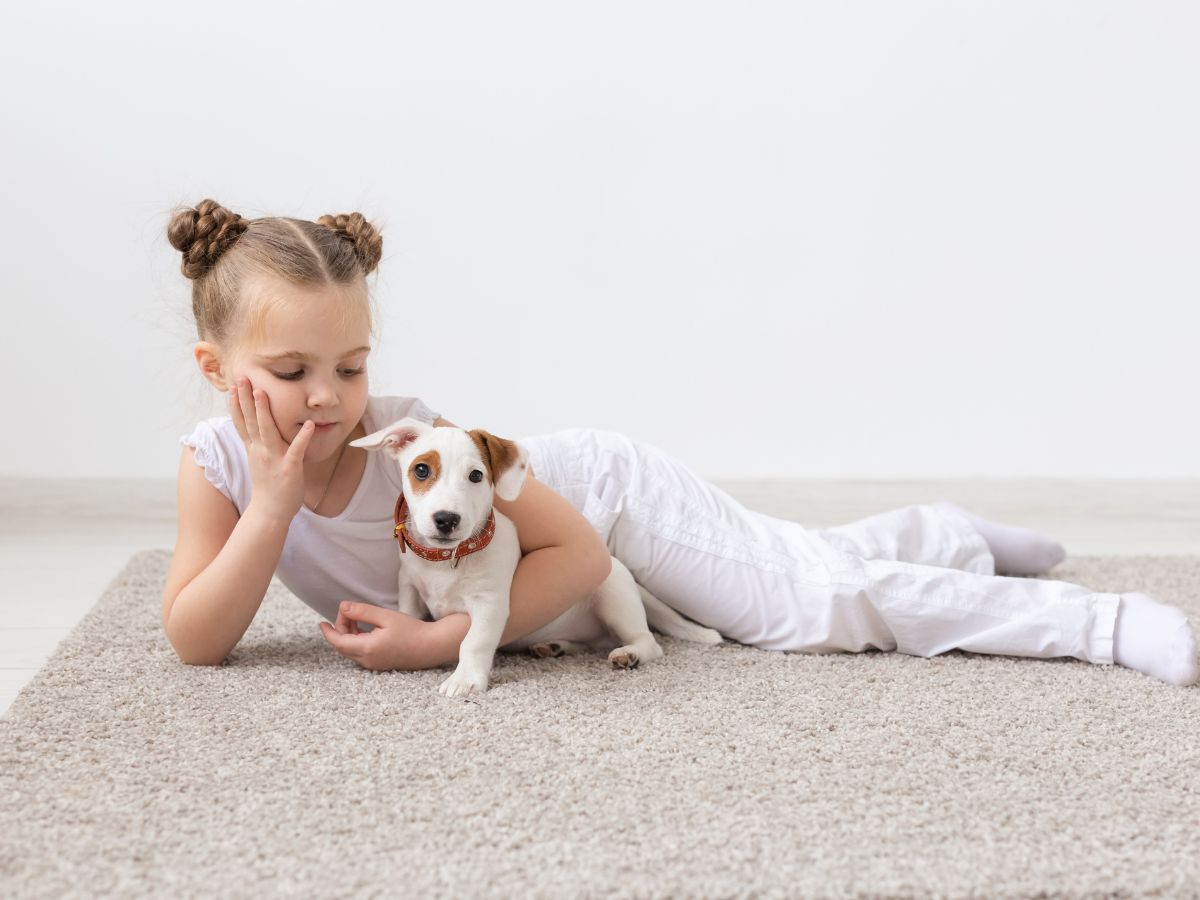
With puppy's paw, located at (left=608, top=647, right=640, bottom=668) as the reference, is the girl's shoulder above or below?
above

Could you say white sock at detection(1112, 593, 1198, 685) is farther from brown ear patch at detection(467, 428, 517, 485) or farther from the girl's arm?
the girl's arm

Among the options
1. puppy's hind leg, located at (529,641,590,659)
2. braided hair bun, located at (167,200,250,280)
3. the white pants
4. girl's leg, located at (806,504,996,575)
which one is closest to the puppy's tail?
the white pants

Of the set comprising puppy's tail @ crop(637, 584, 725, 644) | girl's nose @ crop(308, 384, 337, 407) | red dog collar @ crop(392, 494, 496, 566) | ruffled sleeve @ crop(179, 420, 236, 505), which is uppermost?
girl's nose @ crop(308, 384, 337, 407)

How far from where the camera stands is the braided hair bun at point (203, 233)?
1305 millimetres

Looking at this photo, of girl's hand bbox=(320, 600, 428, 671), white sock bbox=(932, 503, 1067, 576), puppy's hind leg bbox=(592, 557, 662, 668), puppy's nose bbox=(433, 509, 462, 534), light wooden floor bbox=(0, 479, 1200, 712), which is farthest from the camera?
light wooden floor bbox=(0, 479, 1200, 712)

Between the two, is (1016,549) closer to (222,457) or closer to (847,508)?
(847,508)

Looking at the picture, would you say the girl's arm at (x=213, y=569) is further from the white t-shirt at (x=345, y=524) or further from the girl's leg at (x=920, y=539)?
the girl's leg at (x=920, y=539)

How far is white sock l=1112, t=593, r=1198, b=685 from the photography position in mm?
1317

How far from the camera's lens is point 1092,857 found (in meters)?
0.87

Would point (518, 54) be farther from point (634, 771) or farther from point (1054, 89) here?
point (634, 771)

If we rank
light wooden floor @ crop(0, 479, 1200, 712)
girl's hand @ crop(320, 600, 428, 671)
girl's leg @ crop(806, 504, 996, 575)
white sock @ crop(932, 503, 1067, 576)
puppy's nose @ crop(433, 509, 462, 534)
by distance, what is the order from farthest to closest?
light wooden floor @ crop(0, 479, 1200, 712) < white sock @ crop(932, 503, 1067, 576) < girl's leg @ crop(806, 504, 996, 575) < girl's hand @ crop(320, 600, 428, 671) < puppy's nose @ crop(433, 509, 462, 534)

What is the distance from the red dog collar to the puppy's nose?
0.26 feet

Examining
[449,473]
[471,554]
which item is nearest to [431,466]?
[449,473]

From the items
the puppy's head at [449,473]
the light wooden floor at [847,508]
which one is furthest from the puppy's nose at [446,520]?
the light wooden floor at [847,508]
